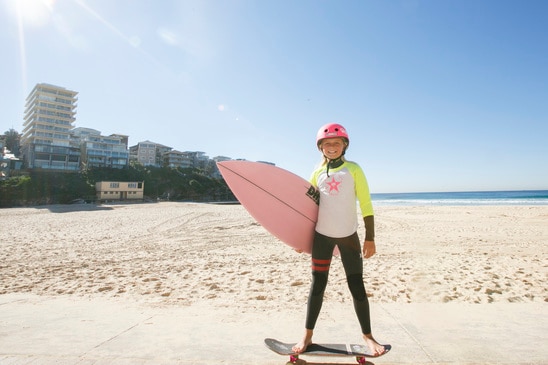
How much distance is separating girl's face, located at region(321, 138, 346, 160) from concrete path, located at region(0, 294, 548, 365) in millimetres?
1700

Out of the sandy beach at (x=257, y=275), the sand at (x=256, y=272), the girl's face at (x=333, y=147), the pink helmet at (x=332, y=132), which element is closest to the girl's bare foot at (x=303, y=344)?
the sandy beach at (x=257, y=275)

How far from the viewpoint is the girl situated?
229 cm

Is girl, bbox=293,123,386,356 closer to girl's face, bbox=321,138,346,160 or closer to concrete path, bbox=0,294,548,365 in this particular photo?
girl's face, bbox=321,138,346,160

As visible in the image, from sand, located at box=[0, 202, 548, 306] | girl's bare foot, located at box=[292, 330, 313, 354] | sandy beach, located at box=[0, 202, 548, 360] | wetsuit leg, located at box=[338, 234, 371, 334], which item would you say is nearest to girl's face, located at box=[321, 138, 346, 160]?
wetsuit leg, located at box=[338, 234, 371, 334]

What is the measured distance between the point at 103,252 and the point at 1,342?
23.1 feet

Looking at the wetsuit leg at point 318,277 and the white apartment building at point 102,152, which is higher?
the white apartment building at point 102,152

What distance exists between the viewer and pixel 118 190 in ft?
161

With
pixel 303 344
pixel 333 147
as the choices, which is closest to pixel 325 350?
pixel 303 344

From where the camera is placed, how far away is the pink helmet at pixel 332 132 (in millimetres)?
2467

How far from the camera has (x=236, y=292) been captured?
4.57 metres

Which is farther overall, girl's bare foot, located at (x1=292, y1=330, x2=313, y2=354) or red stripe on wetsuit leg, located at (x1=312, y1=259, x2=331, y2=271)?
red stripe on wetsuit leg, located at (x1=312, y1=259, x2=331, y2=271)

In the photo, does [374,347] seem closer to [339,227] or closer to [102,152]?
[339,227]

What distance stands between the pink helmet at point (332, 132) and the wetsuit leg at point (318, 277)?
35.6 inches

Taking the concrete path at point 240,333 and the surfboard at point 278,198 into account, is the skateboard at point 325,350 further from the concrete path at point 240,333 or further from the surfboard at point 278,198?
the surfboard at point 278,198
